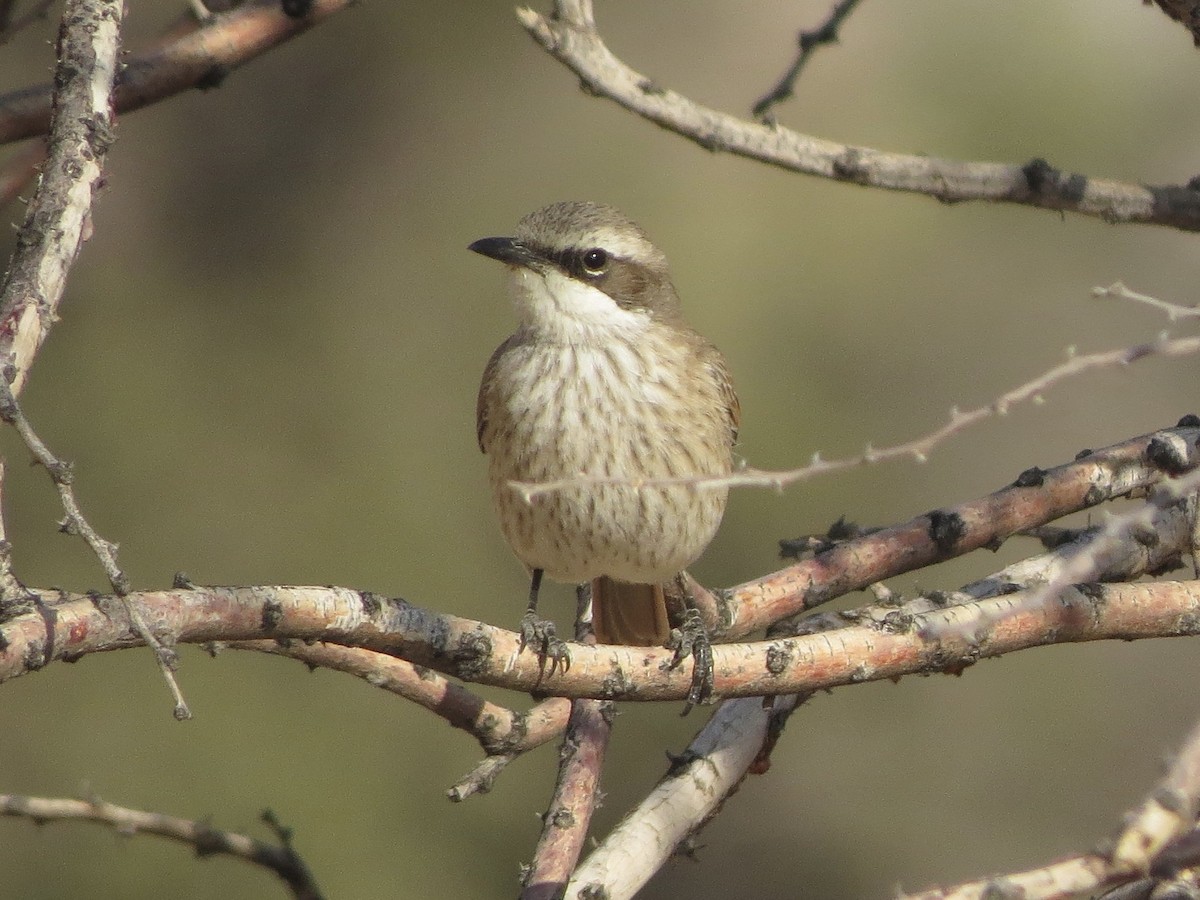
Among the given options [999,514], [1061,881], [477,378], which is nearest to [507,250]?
[999,514]

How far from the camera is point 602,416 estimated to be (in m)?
4.15

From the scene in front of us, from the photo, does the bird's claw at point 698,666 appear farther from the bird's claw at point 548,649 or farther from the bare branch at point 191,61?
the bare branch at point 191,61

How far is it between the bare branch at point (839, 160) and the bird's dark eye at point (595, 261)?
912 millimetres

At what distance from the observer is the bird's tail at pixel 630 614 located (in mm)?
4535

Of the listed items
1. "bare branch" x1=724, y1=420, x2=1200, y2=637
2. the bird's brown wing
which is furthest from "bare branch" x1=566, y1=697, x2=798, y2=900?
the bird's brown wing

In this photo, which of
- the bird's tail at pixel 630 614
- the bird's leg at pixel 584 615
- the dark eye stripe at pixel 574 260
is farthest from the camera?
the bird's leg at pixel 584 615

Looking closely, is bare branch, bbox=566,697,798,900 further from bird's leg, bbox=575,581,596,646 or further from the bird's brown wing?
the bird's brown wing

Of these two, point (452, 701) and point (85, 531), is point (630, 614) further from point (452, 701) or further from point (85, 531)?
point (85, 531)

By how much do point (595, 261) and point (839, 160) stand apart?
1067mm

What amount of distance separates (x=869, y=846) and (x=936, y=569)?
1377 mm

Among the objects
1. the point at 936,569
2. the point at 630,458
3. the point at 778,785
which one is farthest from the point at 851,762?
the point at 630,458

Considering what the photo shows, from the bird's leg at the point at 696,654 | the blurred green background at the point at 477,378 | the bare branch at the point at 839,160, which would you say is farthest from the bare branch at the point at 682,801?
the blurred green background at the point at 477,378

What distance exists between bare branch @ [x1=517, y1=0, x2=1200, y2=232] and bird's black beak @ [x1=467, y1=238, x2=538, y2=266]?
0.86m

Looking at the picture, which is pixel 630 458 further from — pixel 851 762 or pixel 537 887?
pixel 851 762
